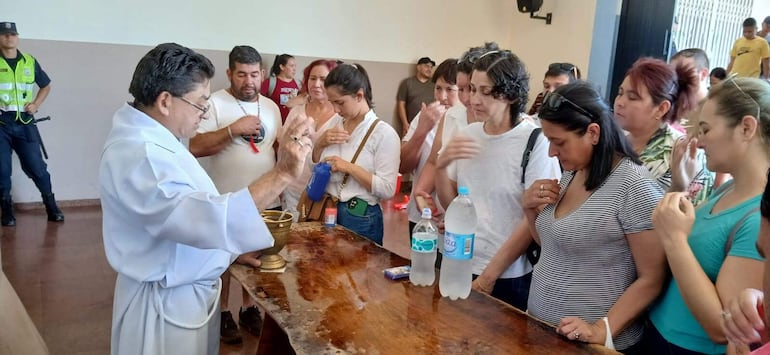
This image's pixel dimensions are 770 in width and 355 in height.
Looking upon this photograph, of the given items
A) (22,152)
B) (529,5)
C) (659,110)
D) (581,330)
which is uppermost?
(529,5)

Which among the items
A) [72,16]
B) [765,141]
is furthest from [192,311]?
[72,16]

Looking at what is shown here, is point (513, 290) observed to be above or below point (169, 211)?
below

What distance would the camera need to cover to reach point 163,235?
132 cm

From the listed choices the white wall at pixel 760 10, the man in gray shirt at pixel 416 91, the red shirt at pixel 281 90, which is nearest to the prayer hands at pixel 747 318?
the red shirt at pixel 281 90

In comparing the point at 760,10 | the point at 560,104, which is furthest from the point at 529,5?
the point at 560,104

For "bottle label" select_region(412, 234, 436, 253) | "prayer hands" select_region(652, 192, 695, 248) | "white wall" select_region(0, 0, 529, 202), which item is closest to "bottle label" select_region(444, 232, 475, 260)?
"bottle label" select_region(412, 234, 436, 253)

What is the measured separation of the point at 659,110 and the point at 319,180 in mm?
1353

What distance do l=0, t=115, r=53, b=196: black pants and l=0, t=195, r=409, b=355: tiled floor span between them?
1.05ft

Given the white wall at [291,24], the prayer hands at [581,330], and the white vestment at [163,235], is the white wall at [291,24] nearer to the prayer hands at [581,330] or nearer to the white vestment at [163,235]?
the white vestment at [163,235]

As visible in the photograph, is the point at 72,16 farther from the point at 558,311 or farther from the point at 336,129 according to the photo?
the point at 558,311

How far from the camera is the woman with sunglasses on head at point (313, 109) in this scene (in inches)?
108

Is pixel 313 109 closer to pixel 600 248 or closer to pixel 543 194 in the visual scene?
pixel 543 194

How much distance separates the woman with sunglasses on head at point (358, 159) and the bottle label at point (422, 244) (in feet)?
2.57

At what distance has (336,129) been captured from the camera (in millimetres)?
2439
